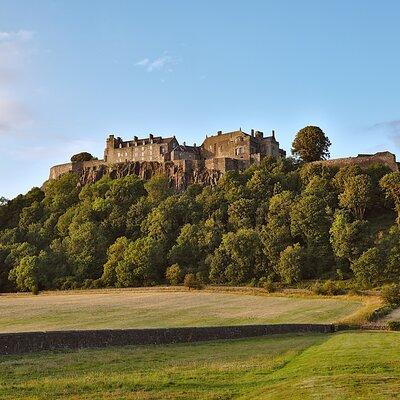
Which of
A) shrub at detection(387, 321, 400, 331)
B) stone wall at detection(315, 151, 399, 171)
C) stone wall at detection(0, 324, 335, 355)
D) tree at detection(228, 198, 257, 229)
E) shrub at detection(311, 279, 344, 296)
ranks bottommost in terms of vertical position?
shrub at detection(387, 321, 400, 331)

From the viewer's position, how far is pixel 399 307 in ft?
164

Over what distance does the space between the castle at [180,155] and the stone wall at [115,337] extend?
75.5m

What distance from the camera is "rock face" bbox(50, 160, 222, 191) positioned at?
107188 millimetres

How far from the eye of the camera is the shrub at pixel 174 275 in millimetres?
77000

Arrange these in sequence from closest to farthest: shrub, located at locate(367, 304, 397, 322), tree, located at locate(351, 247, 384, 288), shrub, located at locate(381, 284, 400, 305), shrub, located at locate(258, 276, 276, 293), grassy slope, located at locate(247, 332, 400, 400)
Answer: grassy slope, located at locate(247, 332, 400, 400) → shrub, located at locate(367, 304, 397, 322) → shrub, located at locate(381, 284, 400, 305) → tree, located at locate(351, 247, 384, 288) → shrub, located at locate(258, 276, 276, 293)

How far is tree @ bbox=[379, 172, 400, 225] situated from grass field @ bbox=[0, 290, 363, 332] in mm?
31291

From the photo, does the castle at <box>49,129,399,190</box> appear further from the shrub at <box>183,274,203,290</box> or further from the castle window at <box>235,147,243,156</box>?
the shrub at <box>183,274,203,290</box>

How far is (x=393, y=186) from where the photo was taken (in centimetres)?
8444

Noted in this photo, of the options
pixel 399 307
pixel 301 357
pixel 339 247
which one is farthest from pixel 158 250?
pixel 301 357

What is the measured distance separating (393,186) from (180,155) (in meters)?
47.5

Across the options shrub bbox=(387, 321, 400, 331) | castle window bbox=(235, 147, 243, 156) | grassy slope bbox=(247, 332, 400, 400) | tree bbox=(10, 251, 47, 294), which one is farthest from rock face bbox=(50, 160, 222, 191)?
grassy slope bbox=(247, 332, 400, 400)

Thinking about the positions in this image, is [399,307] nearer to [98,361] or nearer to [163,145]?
[98,361]

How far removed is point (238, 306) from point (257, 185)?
40251 millimetres

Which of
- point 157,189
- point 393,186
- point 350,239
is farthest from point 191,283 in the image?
point 393,186
